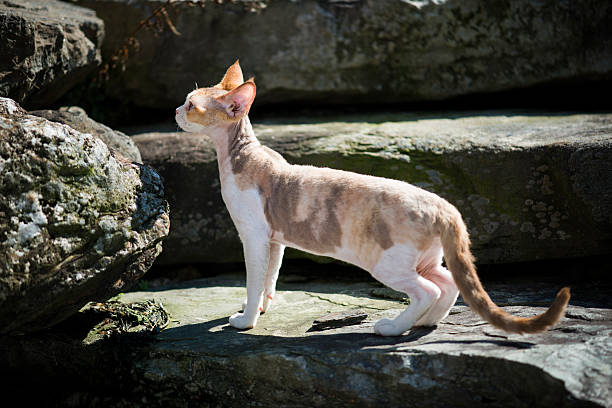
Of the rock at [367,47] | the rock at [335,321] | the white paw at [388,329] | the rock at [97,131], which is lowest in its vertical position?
the rock at [335,321]

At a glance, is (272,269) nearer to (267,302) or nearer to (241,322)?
(267,302)

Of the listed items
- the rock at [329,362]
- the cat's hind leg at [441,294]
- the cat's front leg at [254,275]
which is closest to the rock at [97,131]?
the rock at [329,362]

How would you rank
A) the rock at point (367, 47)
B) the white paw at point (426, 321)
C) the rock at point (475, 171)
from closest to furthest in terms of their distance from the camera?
the white paw at point (426, 321)
the rock at point (475, 171)
the rock at point (367, 47)

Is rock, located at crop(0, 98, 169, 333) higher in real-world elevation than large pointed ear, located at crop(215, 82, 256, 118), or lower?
lower

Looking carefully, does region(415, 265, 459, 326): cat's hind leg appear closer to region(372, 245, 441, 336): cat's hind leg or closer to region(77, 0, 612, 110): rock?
region(372, 245, 441, 336): cat's hind leg

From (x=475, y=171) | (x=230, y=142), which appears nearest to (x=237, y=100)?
(x=230, y=142)

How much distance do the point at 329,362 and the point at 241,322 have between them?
2.81ft

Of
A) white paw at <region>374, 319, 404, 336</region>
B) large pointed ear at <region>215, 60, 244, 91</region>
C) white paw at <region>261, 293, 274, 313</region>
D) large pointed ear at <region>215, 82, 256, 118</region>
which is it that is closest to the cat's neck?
large pointed ear at <region>215, 82, 256, 118</region>

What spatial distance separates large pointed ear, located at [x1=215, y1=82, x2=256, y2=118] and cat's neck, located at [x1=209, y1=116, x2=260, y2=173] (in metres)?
0.13

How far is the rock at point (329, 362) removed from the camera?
2896mm

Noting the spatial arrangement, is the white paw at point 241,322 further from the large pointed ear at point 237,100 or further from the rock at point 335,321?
the large pointed ear at point 237,100

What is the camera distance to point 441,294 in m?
3.52

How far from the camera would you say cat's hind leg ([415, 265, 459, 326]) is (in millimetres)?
3506

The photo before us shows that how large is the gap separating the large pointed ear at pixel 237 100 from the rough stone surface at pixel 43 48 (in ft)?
5.79
